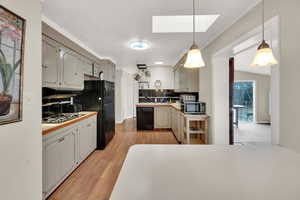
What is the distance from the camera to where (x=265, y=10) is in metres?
1.53

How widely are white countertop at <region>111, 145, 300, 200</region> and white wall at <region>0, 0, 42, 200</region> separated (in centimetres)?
95

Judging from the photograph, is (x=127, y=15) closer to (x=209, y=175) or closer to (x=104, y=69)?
(x=209, y=175)

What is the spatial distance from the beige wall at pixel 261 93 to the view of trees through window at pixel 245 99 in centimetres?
22

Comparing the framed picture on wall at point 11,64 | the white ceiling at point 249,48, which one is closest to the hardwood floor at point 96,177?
the framed picture on wall at point 11,64

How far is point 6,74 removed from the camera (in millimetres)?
1037

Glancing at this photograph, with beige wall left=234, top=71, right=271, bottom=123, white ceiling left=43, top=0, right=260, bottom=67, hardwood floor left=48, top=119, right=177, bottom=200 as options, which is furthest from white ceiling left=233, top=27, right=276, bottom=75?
hardwood floor left=48, top=119, right=177, bottom=200

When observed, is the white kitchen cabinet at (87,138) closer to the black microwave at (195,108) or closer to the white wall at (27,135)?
the white wall at (27,135)

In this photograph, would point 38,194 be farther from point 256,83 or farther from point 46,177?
point 256,83

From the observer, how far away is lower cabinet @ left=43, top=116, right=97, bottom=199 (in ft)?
5.68

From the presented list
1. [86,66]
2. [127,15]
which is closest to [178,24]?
[127,15]

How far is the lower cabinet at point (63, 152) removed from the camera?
173cm

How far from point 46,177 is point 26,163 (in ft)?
2.07

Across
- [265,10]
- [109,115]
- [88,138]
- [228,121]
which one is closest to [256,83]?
[228,121]

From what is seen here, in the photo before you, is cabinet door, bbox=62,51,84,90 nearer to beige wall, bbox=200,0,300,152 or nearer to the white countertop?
the white countertop
